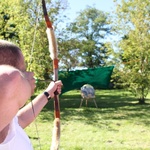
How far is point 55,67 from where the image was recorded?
5.68 feet

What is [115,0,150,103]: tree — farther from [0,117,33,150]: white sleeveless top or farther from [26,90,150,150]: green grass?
[0,117,33,150]: white sleeveless top

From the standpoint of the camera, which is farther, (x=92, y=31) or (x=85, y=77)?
(x=92, y=31)

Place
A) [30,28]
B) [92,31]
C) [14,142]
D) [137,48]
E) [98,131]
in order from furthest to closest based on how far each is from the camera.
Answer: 1. [92,31]
2. [137,48]
3. [30,28]
4. [98,131]
5. [14,142]

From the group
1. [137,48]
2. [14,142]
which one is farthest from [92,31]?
[14,142]

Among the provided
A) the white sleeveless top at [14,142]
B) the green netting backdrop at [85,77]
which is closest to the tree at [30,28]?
the green netting backdrop at [85,77]

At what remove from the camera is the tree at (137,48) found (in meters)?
8.44

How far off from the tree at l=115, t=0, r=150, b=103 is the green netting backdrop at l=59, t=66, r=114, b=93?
1.63ft

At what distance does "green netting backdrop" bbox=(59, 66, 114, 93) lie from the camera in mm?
8281

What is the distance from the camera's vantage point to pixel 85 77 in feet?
28.1

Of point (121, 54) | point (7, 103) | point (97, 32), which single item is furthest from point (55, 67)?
point (97, 32)

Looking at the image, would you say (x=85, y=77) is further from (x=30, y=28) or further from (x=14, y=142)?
(x=14, y=142)

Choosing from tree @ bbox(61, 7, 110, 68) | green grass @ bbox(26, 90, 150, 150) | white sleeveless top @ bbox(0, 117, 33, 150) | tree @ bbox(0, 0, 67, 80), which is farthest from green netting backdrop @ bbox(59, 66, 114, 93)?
tree @ bbox(61, 7, 110, 68)

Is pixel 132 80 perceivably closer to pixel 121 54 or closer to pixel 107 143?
pixel 121 54

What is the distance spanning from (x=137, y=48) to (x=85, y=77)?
64.0 inches
